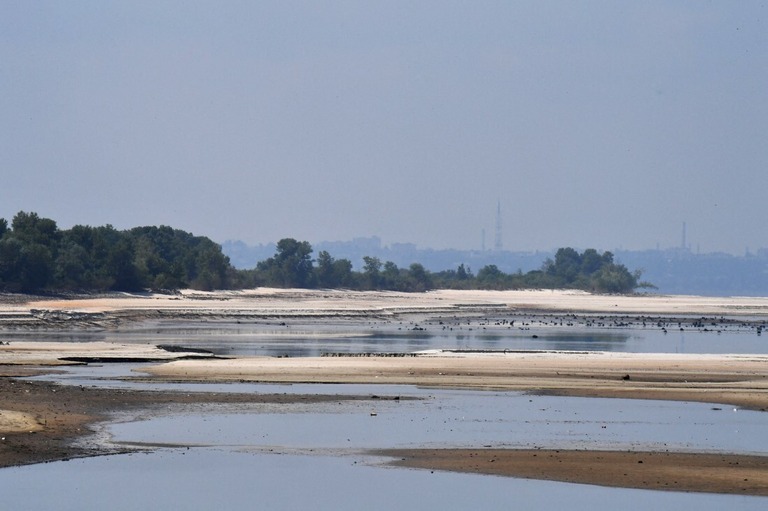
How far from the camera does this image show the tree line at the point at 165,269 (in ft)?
294

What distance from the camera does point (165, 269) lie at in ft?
351

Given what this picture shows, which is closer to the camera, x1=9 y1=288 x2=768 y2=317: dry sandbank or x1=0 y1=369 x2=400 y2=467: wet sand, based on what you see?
x1=0 y1=369 x2=400 y2=467: wet sand

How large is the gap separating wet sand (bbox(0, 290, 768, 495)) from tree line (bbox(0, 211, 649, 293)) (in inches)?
140

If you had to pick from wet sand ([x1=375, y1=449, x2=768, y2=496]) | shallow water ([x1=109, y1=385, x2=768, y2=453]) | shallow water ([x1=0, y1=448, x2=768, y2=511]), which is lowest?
shallow water ([x1=0, y1=448, x2=768, y2=511])

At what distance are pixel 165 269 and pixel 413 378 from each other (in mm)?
67106

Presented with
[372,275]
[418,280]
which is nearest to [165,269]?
[372,275]

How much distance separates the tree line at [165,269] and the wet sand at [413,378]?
11.6ft

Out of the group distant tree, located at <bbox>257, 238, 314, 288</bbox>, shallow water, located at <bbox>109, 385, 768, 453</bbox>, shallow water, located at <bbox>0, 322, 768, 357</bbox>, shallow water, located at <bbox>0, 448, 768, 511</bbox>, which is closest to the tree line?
distant tree, located at <bbox>257, 238, 314, 288</bbox>

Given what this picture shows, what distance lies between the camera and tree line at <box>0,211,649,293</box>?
89.6 m

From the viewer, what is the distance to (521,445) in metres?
27.5

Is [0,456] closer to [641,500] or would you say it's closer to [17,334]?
[641,500]

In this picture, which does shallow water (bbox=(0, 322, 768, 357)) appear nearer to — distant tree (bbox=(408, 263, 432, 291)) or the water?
the water

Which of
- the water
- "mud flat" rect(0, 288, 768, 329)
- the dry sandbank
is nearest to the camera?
the water

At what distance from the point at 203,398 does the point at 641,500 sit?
15978 mm
